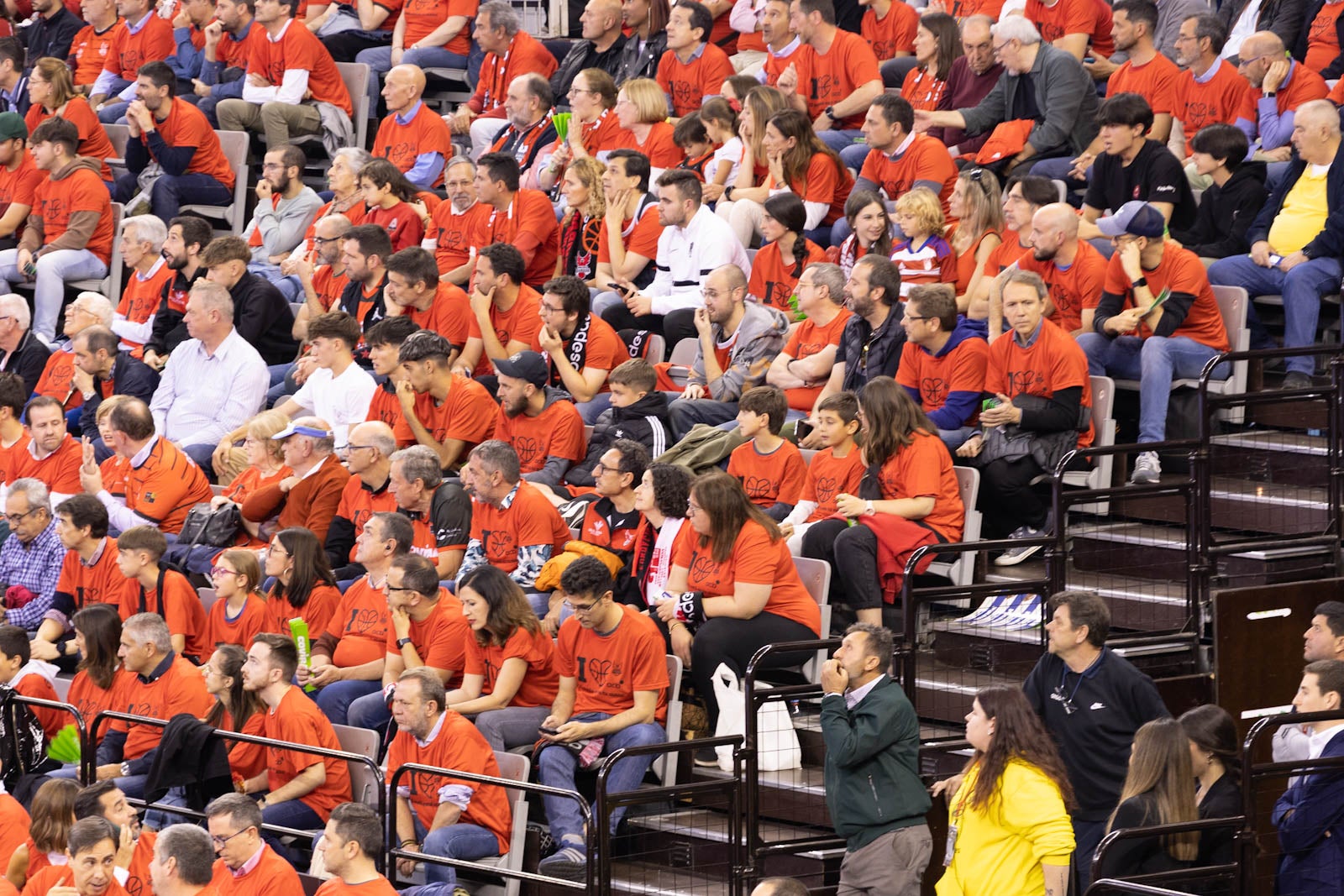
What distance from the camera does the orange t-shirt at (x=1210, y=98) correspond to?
37.2 feet

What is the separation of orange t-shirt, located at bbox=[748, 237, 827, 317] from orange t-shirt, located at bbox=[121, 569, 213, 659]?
342cm

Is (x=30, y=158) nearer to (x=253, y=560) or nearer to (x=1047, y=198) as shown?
(x=253, y=560)

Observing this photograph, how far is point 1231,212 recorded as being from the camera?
10.3 metres

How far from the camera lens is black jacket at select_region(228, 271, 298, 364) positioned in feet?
37.8

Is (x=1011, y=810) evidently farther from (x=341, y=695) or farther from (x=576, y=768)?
(x=341, y=695)

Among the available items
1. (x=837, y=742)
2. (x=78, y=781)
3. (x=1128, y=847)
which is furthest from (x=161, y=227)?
(x=1128, y=847)

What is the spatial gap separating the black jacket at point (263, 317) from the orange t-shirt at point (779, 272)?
9.52ft

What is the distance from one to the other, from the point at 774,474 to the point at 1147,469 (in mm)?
1705

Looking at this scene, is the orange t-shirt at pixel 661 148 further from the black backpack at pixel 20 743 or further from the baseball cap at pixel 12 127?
the black backpack at pixel 20 743

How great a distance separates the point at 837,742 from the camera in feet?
24.0

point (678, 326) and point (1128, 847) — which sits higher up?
point (678, 326)

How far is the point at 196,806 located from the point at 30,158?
6.34 meters

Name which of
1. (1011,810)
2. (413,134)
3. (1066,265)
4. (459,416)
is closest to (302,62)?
(413,134)

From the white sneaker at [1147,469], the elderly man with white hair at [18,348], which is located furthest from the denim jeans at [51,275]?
the white sneaker at [1147,469]
